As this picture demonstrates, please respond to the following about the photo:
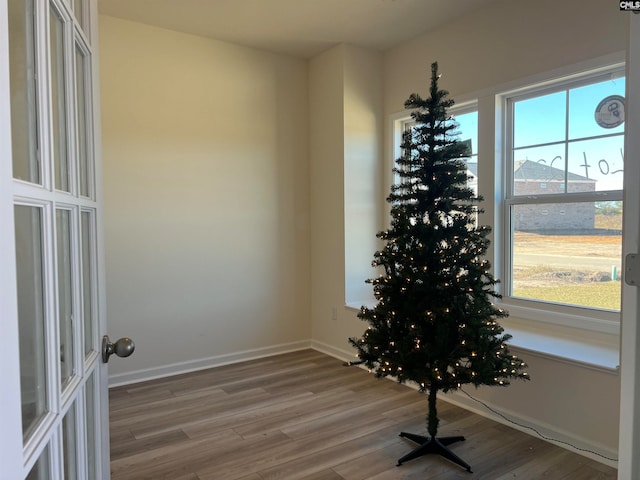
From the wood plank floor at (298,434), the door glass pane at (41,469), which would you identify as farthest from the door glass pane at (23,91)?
the wood plank floor at (298,434)

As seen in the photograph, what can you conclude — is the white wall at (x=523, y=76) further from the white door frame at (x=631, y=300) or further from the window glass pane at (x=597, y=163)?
the white door frame at (x=631, y=300)

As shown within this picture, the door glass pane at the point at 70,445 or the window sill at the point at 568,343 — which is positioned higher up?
the door glass pane at the point at 70,445

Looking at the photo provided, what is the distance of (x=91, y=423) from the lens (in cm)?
115

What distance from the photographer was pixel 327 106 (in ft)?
14.3

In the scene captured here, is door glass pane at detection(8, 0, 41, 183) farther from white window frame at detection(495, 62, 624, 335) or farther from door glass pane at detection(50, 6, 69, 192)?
white window frame at detection(495, 62, 624, 335)

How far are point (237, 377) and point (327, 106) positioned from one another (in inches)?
104

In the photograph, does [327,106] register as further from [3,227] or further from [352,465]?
[3,227]

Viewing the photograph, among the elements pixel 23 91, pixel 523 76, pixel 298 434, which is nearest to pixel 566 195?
pixel 523 76

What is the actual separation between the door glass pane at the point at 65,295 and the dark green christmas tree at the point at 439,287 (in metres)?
1.83

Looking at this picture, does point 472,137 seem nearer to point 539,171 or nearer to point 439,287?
point 539,171

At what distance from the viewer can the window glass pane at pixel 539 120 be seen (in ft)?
10.2

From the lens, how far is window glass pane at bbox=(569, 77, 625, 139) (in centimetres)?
280

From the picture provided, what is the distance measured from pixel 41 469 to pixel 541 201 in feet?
10.7

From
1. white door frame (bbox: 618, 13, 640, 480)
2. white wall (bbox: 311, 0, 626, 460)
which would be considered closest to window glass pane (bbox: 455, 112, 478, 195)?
white wall (bbox: 311, 0, 626, 460)
